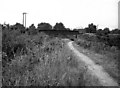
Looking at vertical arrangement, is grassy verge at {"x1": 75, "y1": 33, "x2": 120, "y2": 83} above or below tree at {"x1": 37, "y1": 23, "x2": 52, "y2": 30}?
below

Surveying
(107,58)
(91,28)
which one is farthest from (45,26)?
(107,58)

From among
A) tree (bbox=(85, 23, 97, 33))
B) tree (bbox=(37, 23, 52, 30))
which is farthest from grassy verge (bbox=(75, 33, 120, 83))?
tree (bbox=(37, 23, 52, 30))

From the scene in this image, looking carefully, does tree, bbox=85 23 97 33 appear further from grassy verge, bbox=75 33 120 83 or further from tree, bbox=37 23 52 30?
grassy verge, bbox=75 33 120 83

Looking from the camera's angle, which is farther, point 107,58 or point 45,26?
point 45,26

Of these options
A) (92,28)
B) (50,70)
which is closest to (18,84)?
(50,70)

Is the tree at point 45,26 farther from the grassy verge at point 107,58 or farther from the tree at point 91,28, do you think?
the grassy verge at point 107,58

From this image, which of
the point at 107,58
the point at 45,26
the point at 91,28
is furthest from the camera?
the point at 45,26

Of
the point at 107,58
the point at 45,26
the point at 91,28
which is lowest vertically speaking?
the point at 107,58

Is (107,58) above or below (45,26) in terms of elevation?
below

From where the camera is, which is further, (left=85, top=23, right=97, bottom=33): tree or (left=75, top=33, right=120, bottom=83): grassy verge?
(left=85, top=23, right=97, bottom=33): tree

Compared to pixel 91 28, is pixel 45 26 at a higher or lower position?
higher

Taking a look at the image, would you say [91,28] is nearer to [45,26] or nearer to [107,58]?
[45,26]

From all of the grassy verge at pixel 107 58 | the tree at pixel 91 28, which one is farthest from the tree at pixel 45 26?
the grassy verge at pixel 107 58

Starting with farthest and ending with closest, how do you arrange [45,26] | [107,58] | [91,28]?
1. [45,26]
2. [91,28]
3. [107,58]
